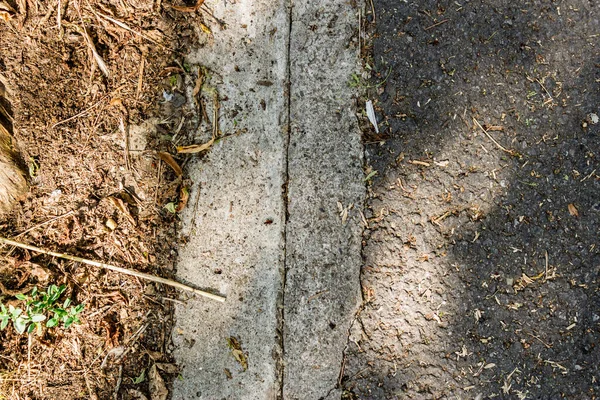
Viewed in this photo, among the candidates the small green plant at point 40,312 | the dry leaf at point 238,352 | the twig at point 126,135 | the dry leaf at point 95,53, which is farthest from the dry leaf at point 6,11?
the dry leaf at point 238,352

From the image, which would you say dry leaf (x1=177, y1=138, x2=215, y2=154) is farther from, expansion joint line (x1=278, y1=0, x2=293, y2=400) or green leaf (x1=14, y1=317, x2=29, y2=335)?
green leaf (x1=14, y1=317, x2=29, y2=335)

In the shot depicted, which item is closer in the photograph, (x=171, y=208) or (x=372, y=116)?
(x=372, y=116)

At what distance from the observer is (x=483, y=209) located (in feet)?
6.55

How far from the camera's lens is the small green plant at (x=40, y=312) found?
209cm

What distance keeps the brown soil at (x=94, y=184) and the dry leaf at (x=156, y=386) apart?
2 cm

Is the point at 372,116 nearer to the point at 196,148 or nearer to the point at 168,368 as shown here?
the point at 196,148

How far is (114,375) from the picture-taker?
6.95 ft

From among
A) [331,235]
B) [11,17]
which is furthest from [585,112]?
[11,17]

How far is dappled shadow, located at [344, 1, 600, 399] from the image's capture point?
1954 millimetres

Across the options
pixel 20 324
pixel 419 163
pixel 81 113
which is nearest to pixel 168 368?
pixel 20 324

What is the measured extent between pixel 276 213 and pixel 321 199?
21 cm

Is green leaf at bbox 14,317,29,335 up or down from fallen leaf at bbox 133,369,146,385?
up

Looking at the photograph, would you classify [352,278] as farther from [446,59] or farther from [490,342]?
[446,59]

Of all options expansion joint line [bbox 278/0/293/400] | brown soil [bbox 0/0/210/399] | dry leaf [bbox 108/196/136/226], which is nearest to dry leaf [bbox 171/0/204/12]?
brown soil [bbox 0/0/210/399]
